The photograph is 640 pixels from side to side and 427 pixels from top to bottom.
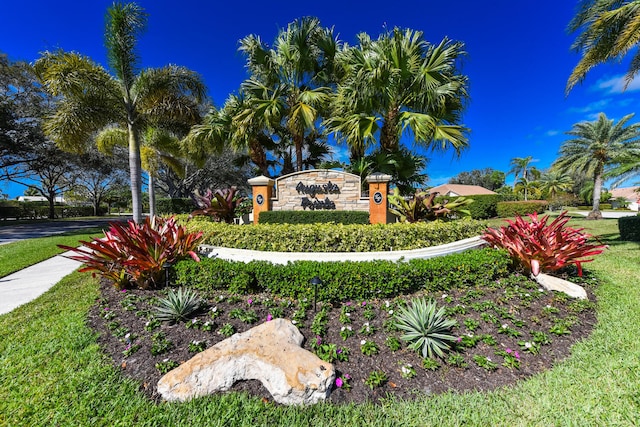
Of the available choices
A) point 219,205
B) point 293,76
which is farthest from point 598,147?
point 219,205

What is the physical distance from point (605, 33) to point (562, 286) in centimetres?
811

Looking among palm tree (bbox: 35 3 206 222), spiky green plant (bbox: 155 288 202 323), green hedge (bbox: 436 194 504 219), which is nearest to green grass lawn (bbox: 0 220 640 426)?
spiky green plant (bbox: 155 288 202 323)

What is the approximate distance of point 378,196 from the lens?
728 cm

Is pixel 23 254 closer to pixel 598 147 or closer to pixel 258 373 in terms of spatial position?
pixel 258 373

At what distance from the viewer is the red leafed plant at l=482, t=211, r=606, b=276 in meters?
4.25

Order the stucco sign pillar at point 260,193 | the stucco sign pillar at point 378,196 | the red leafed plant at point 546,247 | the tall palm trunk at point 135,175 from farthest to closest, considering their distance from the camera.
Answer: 1. the tall palm trunk at point 135,175
2. the stucco sign pillar at point 260,193
3. the stucco sign pillar at point 378,196
4. the red leafed plant at point 546,247

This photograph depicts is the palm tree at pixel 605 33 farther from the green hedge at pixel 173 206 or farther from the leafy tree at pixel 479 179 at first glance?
the leafy tree at pixel 479 179

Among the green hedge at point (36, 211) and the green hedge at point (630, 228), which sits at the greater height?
the green hedge at point (36, 211)

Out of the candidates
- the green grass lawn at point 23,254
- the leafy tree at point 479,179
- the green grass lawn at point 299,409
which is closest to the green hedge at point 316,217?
the green grass lawn at point 23,254

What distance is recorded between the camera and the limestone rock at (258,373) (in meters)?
2.07

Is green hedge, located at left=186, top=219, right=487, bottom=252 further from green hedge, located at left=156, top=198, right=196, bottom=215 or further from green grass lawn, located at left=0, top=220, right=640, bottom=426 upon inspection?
green hedge, located at left=156, top=198, right=196, bottom=215

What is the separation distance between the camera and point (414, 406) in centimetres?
203

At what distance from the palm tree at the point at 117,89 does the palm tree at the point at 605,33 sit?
12.8 metres

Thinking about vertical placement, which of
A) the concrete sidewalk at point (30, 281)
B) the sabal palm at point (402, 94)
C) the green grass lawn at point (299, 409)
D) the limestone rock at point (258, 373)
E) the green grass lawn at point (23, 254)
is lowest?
the green grass lawn at point (299, 409)
